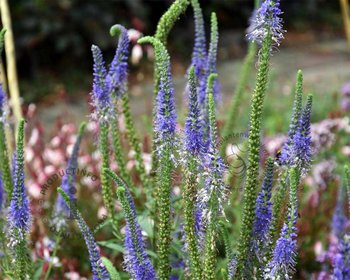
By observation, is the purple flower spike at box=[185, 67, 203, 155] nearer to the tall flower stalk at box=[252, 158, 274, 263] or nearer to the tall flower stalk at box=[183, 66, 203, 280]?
the tall flower stalk at box=[183, 66, 203, 280]

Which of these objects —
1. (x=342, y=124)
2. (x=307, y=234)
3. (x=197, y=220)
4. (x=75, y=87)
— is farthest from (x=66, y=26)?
(x=197, y=220)

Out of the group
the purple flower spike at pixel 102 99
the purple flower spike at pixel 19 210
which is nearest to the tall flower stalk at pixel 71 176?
the purple flower spike at pixel 102 99

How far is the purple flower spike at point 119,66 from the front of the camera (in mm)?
2777

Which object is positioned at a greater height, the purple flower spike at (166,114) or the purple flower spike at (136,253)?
the purple flower spike at (166,114)

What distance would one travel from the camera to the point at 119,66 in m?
2.86

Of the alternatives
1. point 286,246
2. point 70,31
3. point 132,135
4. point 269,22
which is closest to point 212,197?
point 286,246

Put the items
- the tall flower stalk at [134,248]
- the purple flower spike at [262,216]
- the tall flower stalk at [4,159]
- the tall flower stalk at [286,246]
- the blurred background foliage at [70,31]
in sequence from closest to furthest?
1. the tall flower stalk at [286,246]
2. the tall flower stalk at [134,248]
3. the purple flower spike at [262,216]
4. the tall flower stalk at [4,159]
5. the blurred background foliage at [70,31]

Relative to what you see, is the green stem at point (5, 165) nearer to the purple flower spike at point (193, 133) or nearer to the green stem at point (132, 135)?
the green stem at point (132, 135)

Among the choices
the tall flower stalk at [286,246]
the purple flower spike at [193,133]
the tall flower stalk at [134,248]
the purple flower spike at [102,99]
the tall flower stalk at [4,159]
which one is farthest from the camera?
the tall flower stalk at [4,159]

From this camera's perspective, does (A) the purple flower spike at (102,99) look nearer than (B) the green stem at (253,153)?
No

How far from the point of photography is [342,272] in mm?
2033

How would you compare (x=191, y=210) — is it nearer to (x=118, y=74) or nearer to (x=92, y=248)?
(x=92, y=248)

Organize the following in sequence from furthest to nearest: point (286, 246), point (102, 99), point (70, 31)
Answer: point (70, 31) → point (102, 99) → point (286, 246)

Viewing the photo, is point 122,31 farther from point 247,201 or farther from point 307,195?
point 307,195
